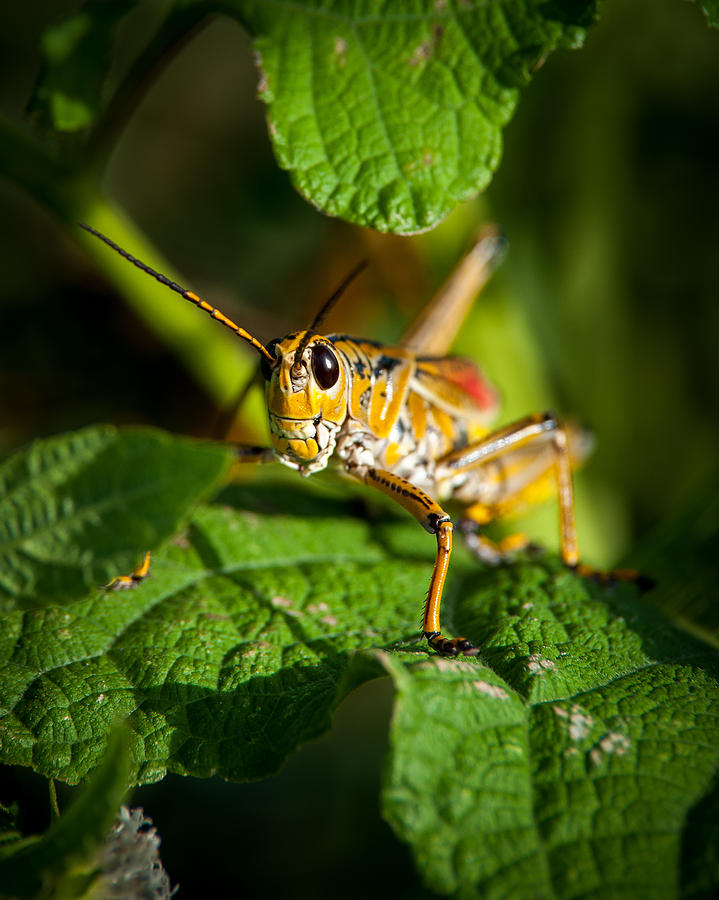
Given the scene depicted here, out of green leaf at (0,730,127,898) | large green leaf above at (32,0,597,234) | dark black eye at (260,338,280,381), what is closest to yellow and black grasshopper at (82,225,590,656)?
dark black eye at (260,338,280,381)

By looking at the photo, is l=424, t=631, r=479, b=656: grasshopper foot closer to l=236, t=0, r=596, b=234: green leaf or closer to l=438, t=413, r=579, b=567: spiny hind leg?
l=438, t=413, r=579, b=567: spiny hind leg

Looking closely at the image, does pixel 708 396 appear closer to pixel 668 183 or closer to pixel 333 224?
pixel 668 183

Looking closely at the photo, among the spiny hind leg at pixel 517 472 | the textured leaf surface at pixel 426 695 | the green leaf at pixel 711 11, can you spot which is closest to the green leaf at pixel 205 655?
the textured leaf surface at pixel 426 695

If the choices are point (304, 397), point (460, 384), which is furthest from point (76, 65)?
point (460, 384)

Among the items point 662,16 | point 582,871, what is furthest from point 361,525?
point 662,16

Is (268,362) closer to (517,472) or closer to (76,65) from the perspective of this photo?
(76,65)
